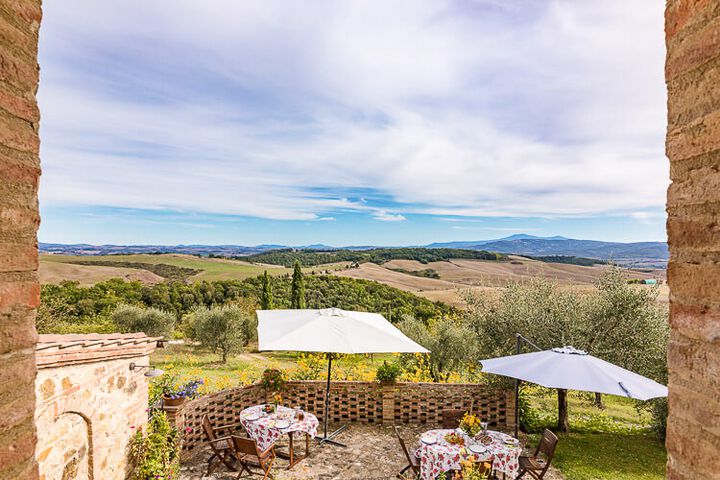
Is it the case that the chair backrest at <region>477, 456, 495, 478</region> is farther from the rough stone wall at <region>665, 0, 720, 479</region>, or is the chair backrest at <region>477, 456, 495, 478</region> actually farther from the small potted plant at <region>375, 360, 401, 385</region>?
the rough stone wall at <region>665, 0, 720, 479</region>

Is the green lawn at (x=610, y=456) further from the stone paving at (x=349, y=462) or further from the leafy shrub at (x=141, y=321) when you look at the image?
the leafy shrub at (x=141, y=321)

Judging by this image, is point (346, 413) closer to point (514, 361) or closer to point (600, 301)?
point (514, 361)

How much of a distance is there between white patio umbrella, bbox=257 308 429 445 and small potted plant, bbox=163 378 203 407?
A: 160 centimetres

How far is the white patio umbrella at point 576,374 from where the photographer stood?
5.53 metres

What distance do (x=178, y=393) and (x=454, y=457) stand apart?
15.5ft

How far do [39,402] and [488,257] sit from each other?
5603cm

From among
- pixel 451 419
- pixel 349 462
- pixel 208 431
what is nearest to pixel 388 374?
pixel 451 419

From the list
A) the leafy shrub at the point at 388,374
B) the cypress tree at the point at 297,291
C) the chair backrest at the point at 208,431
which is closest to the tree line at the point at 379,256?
the cypress tree at the point at 297,291

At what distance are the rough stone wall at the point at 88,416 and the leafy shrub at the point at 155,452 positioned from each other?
0.17m

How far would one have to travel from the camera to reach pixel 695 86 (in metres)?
1.51

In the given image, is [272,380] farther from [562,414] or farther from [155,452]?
[562,414]

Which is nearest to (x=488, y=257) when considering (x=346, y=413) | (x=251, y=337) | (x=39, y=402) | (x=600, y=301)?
(x=251, y=337)

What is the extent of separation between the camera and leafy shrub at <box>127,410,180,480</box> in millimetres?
6062

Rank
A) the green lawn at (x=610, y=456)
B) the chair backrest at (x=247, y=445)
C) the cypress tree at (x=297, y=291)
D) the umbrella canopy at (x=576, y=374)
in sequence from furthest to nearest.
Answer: the cypress tree at (x=297, y=291) → the green lawn at (x=610, y=456) → the chair backrest at (x=247, y=445) → the umbrella canopy at (x=576, y=374)
